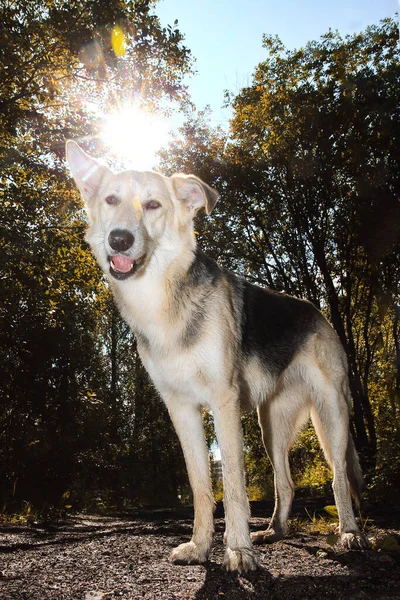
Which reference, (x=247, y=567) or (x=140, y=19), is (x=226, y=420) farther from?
(x=140, y=19)

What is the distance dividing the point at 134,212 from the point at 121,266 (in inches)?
18.2

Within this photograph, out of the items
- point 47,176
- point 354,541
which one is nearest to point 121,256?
point 354,541

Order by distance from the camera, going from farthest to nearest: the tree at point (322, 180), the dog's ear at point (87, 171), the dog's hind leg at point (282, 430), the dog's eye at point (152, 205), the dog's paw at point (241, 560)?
the tree at point (322, 180)
the dog's hind leg at point (282, 430)
the dog's ear at point (87, 171)
the dog's eye at point (152, 205)
the dog's paw at point (241, 560)

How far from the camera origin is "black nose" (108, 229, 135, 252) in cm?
359

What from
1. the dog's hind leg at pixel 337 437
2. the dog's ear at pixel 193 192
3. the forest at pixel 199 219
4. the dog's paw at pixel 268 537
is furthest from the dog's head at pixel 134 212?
the forest at pixel 199 219

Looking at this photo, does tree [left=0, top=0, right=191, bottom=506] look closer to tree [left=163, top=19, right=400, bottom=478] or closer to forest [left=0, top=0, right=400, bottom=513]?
forest [left=0, top=0, right=400, bottom=513]

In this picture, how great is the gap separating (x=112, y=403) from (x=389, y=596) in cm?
2436

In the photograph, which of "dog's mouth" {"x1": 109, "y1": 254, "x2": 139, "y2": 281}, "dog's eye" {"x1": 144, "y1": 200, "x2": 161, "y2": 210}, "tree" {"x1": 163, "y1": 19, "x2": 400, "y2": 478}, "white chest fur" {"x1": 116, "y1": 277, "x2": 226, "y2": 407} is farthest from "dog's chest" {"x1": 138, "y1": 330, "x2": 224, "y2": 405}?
"tree" {"x1": 163, "y1": 19, "x2": 400, "y2": 478}

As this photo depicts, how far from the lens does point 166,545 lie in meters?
4.33

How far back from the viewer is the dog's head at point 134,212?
3.69m

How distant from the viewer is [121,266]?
146 inches

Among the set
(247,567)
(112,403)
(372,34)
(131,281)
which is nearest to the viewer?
(247,567)

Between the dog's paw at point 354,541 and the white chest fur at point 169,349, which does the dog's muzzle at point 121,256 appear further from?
the dog's paw at point 354,541

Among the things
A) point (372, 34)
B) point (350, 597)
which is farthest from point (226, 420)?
point (372, 34)
